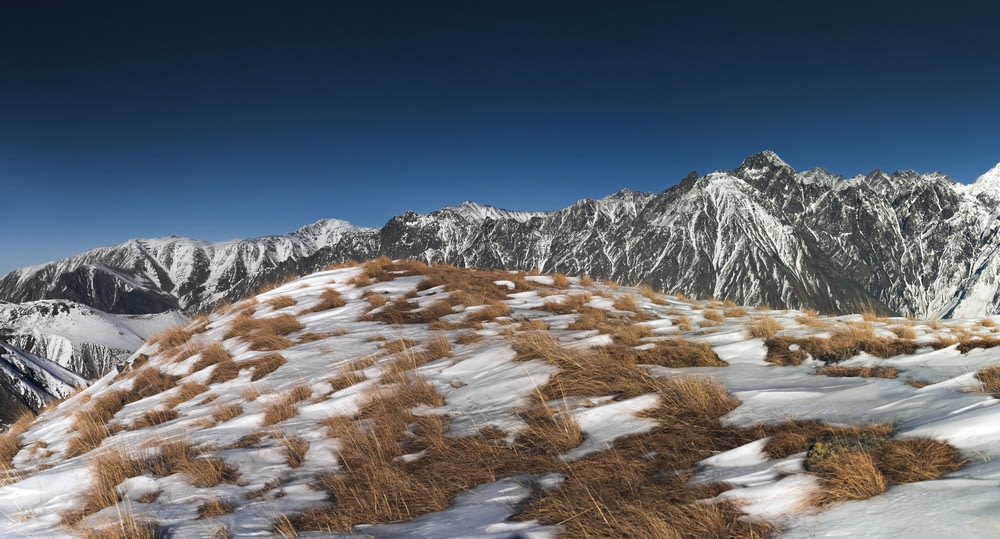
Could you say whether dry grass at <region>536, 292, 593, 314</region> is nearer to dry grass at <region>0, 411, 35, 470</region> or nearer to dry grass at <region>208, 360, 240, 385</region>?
dry grass at <region>208, 360, 240, 385</region>

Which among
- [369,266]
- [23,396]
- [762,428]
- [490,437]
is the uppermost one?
[369,266]

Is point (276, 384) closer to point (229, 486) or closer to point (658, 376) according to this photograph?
point (229, 486)

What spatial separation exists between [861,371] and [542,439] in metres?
3.91

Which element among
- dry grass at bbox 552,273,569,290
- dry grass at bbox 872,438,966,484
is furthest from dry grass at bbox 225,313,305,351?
dry grass at bbox 872,438,966,484

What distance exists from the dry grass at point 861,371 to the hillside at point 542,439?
0.03 m

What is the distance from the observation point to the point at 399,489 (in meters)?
4.15

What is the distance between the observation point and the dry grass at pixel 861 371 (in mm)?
5473

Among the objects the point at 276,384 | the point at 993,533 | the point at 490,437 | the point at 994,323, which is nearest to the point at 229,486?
the point at 490,437

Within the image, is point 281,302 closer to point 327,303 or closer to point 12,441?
point 327,303

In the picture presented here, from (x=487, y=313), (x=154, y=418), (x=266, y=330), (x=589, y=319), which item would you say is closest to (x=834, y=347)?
(x=589, y=319)

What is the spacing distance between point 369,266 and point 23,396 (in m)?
193

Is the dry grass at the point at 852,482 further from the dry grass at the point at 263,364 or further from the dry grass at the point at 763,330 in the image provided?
the dry grass at the point at 263,364

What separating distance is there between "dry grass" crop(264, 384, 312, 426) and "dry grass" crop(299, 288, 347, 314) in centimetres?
552

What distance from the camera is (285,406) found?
6.41 m
